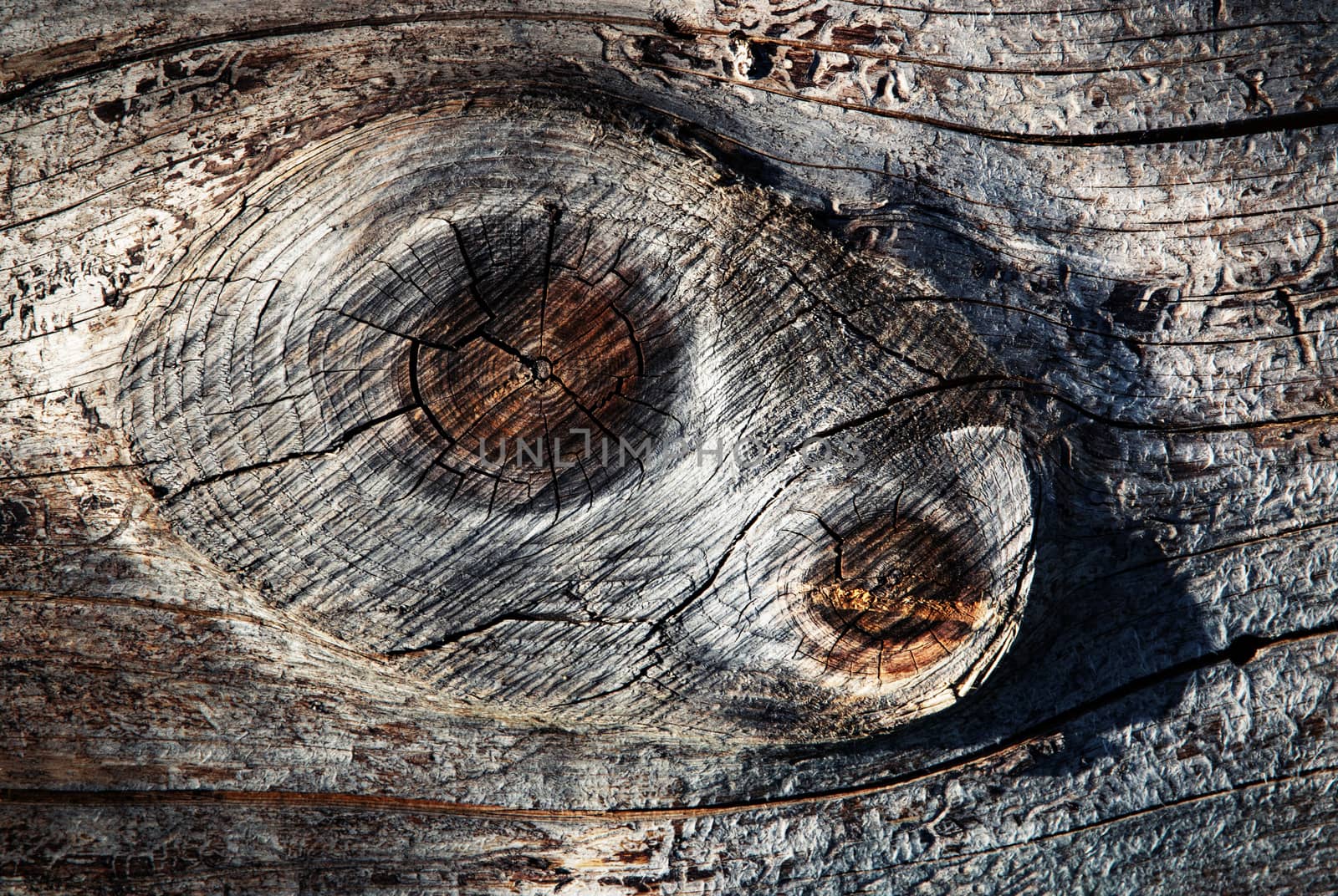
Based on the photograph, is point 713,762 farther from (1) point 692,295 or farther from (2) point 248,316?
(2) point 248,316

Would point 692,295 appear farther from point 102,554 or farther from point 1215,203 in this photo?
point 102,554

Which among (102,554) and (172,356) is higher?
(172,356)

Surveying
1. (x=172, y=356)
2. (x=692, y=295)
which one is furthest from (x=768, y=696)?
(x=172, y=356)

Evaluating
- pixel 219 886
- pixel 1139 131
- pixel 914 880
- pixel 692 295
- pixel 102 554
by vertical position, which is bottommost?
pixel 914 880

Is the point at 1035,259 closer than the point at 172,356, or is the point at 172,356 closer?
the point at 172,356

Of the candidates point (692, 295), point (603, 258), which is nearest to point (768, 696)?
point (692, 295)

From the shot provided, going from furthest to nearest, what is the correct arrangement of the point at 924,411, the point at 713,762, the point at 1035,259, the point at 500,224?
the point at 713,762 → the point at 1035,259 → the point at 924,411 → the point at 500,224

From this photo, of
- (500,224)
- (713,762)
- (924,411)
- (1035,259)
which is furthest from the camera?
(713,762)
